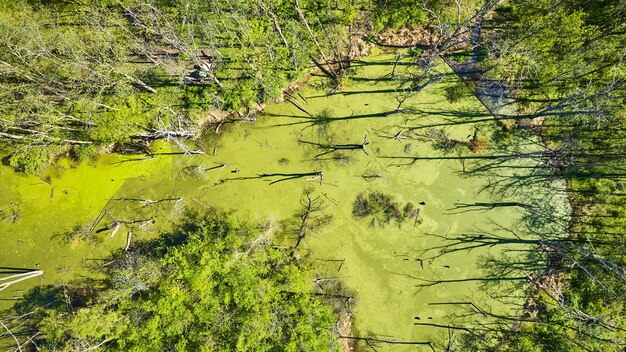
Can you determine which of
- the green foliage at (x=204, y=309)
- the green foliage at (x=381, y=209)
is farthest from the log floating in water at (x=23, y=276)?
the green foliage at (x=381, y=209)

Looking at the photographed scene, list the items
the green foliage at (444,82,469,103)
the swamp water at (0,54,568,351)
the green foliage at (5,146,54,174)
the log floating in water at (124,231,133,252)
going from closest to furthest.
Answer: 1. the swamp water at (0,54,568,351)
2. the log floating in water at (124,231,133,252)
3. the green foliage at (5,146,54,174)
4. the green foliage at (444,82,469,103)

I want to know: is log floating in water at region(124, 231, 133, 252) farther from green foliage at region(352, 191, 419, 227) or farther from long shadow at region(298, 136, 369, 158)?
green foliage at region(352, 191, 419, 227)

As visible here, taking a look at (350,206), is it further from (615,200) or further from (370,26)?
(615,200)

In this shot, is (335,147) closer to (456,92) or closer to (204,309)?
(456,92)

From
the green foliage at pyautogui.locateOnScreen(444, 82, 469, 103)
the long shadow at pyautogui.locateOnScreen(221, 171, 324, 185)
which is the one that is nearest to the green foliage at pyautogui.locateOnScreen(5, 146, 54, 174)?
the long shadow at pyautogui.locateOnScreen(221, 171, 324, 185)

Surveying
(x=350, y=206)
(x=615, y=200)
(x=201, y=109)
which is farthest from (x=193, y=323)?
(x=615, y=200)

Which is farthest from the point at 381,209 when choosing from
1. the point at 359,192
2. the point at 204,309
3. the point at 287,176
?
the point at 204,309

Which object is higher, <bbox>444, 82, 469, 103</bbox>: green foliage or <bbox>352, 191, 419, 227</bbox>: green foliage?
<bbox>444, 82, 469, 103</bbox>: green foliage
